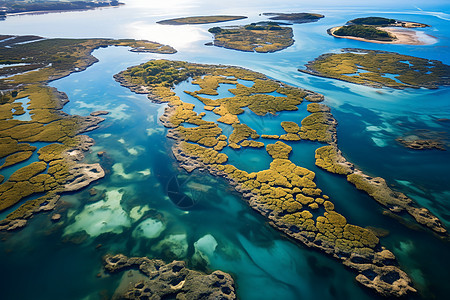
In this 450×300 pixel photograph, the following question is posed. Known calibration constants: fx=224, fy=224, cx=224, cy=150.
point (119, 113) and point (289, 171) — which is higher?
point (119, 113)

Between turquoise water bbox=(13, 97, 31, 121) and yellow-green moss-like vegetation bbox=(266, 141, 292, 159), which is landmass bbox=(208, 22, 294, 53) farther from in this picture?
turquoise water bbox=(13, 97, 31, 121)

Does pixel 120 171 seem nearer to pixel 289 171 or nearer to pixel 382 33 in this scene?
pixel 289 171

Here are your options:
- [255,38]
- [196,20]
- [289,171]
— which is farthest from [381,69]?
[196,20]

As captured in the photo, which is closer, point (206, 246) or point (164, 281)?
point (164, 281)

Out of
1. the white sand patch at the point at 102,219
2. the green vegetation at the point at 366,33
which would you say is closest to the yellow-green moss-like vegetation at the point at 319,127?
the white sand patch at the point at 102,219

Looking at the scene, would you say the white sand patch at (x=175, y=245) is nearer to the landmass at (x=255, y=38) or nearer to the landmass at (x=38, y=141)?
the landmass at (x=38, y=141)

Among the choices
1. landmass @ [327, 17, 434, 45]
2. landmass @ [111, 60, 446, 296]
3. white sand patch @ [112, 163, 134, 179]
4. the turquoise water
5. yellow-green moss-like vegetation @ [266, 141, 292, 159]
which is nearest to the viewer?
landmass @ [111, 60, 446, 296]

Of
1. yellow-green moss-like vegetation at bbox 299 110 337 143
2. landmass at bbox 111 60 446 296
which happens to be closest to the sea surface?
landmass at bbox 111 60 446 296
